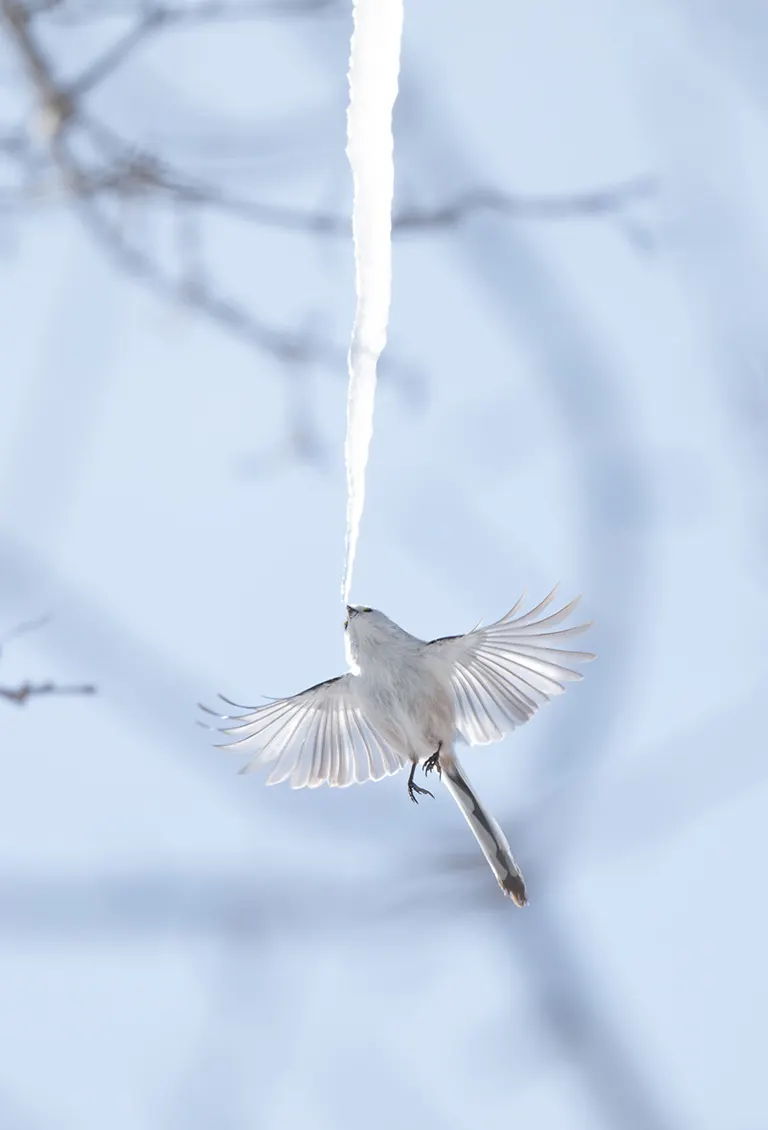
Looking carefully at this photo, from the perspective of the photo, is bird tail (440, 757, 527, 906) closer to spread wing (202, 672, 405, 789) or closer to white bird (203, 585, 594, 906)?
white bird (203, 585, 594, 906)

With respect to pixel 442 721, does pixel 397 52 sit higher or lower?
higher

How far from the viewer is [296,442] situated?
120 inches

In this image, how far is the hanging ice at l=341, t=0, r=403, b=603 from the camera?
98 centimetres

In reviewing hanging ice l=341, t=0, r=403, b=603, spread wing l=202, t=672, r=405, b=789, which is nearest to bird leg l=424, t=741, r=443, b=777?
spread wing l=202, t=672, r=405, b=789

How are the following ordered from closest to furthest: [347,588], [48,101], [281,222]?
[347,588]
[48,101]
[281,222]

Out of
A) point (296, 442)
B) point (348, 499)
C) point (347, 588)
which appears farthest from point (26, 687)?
point (296, 442)

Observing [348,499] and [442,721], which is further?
[442,721]

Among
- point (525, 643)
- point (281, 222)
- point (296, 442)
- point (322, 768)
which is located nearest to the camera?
point (281, 222)

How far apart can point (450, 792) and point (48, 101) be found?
4.61 feet

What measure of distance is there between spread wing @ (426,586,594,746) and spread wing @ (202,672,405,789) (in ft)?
0.63

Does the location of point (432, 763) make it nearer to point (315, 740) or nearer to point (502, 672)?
point (502, 672)

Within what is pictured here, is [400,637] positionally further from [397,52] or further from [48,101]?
[397,52]

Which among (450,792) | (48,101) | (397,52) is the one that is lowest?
(450,792)

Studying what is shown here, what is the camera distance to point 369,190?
1037 mm
